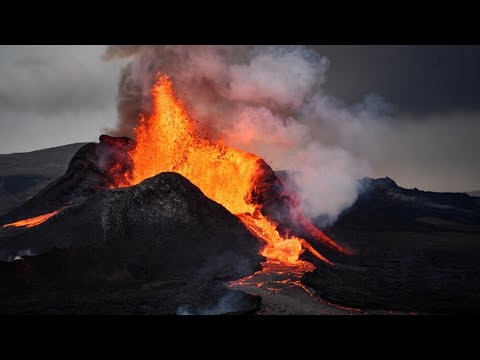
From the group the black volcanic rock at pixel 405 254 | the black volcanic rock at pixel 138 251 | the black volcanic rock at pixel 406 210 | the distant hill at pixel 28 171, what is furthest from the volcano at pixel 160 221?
the distant hill at pixel 28 171

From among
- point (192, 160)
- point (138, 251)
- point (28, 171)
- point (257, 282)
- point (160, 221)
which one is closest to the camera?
point (257, 282)

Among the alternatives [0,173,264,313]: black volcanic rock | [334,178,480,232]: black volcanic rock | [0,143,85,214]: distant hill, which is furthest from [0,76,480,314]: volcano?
[0,143,85,214]: distant hill

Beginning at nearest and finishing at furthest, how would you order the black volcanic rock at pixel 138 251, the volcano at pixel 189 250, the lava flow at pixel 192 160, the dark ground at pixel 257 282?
the dark ground at pixel 257 282
the volcano at pixel 189 250
the black volcanic rock at pixel 138 251
the lava flow at pixel 192 160

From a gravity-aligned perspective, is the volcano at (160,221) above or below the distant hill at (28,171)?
below

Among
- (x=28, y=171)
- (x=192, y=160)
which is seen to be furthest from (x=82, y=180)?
(x=28, y=171)

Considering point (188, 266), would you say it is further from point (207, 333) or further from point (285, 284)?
point (207, 333)

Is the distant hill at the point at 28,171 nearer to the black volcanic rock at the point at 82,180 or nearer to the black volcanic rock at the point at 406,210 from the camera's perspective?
the black volcanic rock at the point at 82,180

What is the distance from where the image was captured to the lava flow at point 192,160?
29844mm

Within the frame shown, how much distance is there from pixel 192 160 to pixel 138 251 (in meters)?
11.8

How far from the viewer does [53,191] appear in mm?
31484

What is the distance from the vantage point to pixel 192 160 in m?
31.4

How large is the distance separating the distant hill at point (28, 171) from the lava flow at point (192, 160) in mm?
35137

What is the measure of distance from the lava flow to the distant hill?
3514 cm

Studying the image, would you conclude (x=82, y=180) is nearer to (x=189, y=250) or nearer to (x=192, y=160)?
(x=192, y=160)
